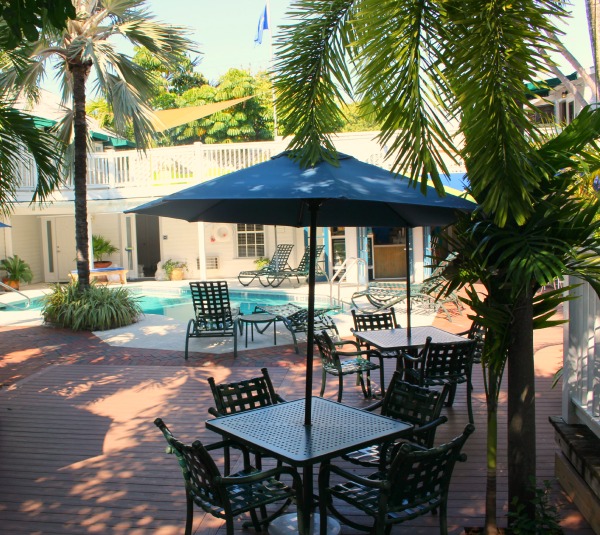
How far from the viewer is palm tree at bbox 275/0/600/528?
2922mm

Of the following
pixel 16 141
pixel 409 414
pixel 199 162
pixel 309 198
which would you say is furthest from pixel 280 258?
pixel 309 198

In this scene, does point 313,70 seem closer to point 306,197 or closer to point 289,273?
point 306,197

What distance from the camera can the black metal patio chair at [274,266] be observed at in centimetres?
1886

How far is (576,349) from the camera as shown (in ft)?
14.6

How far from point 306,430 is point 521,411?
131cm

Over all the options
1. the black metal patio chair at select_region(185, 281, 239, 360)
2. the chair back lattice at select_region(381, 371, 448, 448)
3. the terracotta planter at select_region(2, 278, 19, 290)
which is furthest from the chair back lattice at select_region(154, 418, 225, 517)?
the terracotta planter at select_region(2, 278, 19, 290)

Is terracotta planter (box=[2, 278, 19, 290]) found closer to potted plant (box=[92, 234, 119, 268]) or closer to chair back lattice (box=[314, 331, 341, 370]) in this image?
potted plant (box=[92, 234, 119, 268])

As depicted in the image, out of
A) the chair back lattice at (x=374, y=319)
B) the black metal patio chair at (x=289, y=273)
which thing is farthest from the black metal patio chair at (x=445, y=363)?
the black metal patio chair at (x=289, y=273)

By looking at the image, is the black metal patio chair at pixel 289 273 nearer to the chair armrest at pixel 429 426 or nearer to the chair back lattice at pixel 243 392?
the chair back lattice at pixel 243 392

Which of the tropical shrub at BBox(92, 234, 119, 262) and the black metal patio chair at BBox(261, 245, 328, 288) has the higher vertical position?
the tropical shrub at BBox(92, 234, 119, 262)

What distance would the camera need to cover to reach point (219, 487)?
10.6ft

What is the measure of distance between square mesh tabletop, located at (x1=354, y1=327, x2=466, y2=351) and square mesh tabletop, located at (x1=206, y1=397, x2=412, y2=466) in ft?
6.53

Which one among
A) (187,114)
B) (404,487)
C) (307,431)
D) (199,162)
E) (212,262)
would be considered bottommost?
(404,487)

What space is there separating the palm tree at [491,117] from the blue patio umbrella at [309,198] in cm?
36
